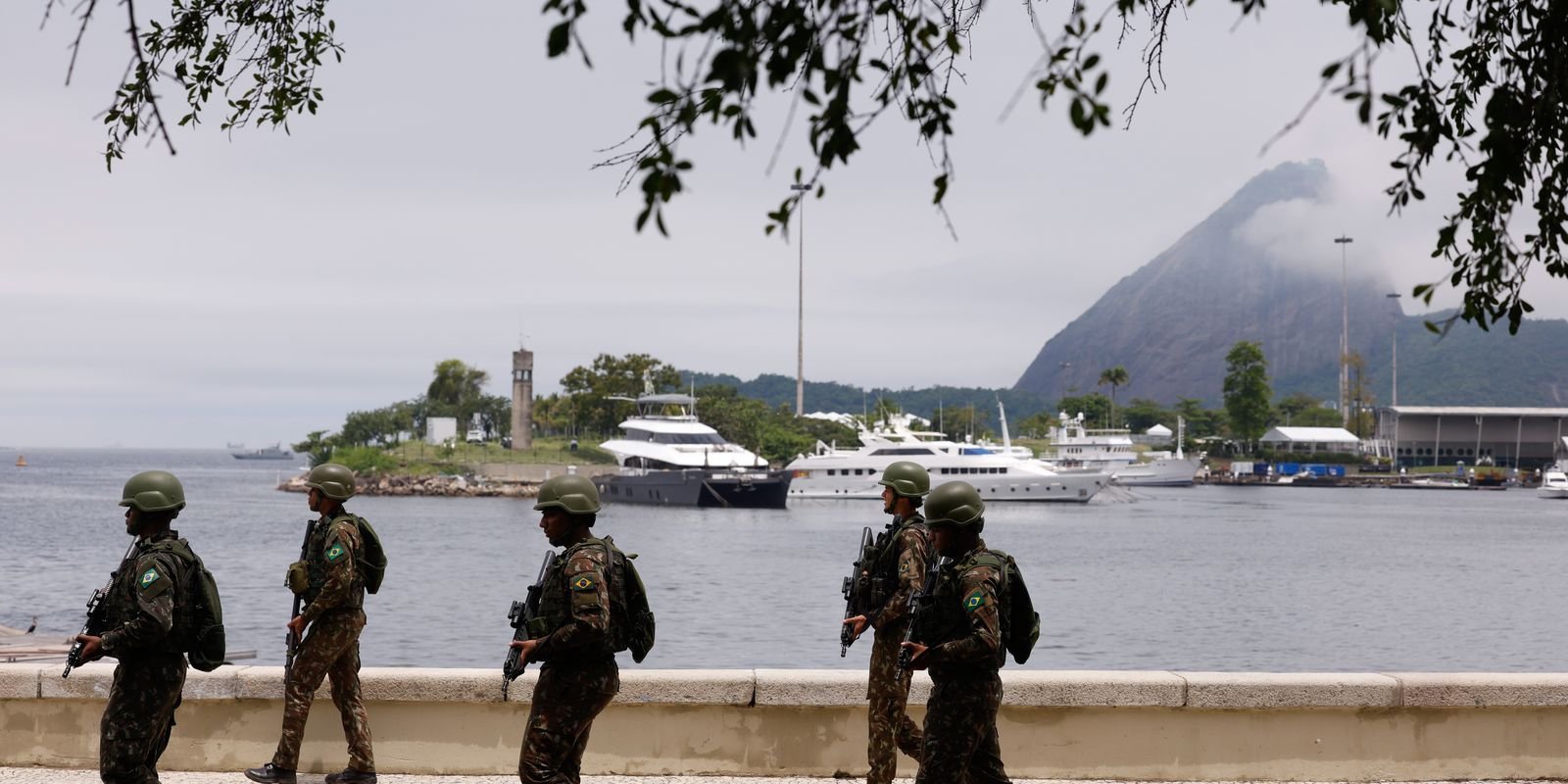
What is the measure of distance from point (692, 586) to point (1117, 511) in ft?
181

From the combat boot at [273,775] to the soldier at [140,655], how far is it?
Answer: 1329 mm

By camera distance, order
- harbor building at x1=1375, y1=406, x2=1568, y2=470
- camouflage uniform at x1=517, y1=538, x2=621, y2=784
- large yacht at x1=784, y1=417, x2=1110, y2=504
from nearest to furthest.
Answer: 1. camouflage uniform at x1=517, y1=538, x2=621, y2=784
2. large yacht at x1=784, y1=417, x2=1110, y2=504
3. harbor building at x1=1375, y1=406, x2=1568, y2=470

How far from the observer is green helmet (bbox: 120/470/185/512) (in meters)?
6.57

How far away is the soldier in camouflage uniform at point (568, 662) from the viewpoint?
624 centimetres

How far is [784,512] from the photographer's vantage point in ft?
286

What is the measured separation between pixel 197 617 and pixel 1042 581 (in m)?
41.4

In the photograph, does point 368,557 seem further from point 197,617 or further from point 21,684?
point 21,684

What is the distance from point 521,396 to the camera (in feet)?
432

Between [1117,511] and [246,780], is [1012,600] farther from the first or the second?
Result: [1117,511]

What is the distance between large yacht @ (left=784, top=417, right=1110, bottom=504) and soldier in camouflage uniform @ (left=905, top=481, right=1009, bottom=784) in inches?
3497

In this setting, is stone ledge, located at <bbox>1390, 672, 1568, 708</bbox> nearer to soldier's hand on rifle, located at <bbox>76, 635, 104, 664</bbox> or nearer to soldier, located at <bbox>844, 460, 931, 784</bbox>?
soldier, located at <bbox>844, 460, 931, 784</bbox>

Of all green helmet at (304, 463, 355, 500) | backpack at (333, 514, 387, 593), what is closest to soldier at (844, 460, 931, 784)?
backpack at (333, 514, 387, 593)

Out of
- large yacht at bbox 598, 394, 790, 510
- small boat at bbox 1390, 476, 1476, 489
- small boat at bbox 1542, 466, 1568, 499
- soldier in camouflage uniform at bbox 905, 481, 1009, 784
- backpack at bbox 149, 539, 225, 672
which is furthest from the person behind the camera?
small boat at bbox 1390, 476, 1476, 489

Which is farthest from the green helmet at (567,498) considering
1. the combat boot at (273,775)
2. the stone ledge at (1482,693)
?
the stone ledge at (1482,693)
